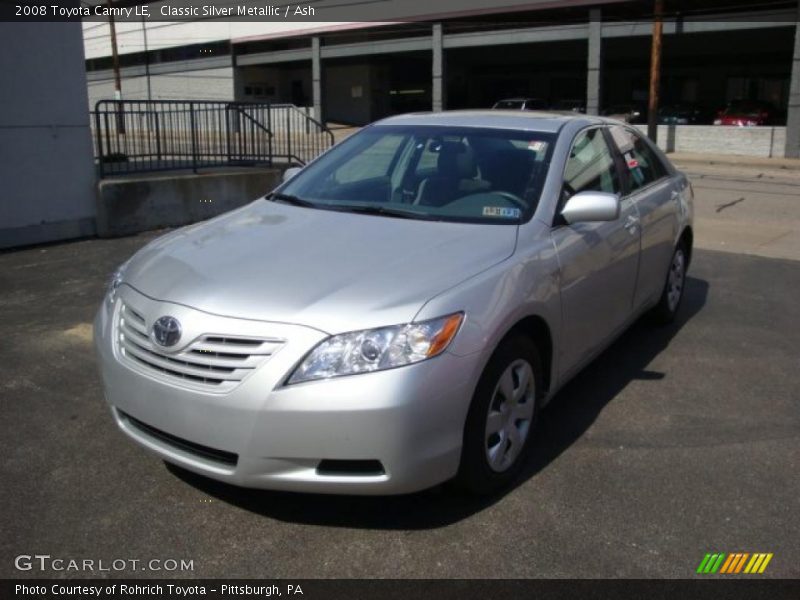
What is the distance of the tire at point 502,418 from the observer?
3.13 m

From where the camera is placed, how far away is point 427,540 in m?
3.08

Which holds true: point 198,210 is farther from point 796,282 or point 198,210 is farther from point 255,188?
point 796,282

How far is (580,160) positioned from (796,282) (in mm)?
4212

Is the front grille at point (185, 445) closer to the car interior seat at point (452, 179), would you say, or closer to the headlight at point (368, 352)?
the headlight at point (368, 352)

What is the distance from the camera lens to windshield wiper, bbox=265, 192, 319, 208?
426 centimetres

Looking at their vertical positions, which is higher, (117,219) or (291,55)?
(291,55)

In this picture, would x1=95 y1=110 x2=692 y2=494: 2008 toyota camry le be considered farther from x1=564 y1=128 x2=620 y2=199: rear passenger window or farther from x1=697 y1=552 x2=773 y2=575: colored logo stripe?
x1=697 y1=552 x2=773 y2=575: colored logo stripe

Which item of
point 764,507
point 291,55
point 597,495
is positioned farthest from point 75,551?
point 291,55

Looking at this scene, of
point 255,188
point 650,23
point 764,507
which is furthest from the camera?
point 650,23

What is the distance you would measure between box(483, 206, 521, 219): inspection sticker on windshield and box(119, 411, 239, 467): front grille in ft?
5.68

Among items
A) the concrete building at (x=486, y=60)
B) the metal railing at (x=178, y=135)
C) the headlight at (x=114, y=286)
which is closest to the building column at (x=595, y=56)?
the concrete building at (x=486, y=60)

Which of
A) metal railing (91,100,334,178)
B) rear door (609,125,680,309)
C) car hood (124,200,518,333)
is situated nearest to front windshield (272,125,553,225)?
car hood (124,200,518,333)

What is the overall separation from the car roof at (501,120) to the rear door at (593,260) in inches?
5.9

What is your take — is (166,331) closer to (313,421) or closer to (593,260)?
(313,421)
